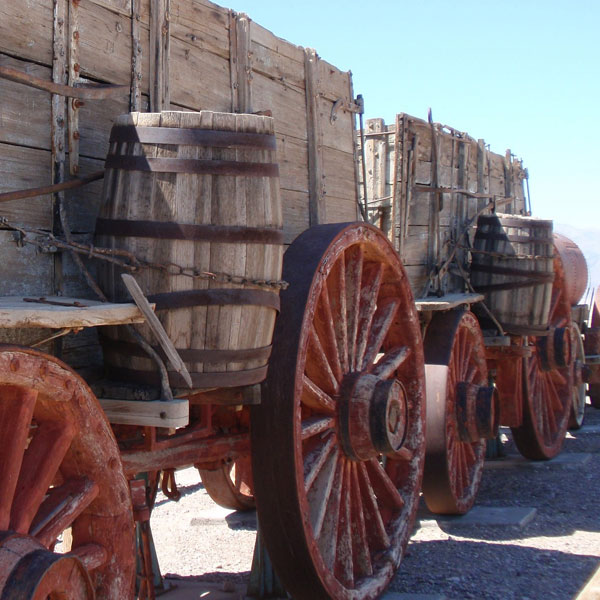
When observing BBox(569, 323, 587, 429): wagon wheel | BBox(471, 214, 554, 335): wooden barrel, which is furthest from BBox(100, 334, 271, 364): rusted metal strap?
BBox(569, 323, 587, 429): wagon wheel

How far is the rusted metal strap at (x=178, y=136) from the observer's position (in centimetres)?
263

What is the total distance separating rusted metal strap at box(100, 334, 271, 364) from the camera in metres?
2.62

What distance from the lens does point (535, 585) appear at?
13.5ft

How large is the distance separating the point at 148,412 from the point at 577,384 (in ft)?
20.5

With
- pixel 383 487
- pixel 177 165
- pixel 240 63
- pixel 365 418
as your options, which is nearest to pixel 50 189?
pixel 177 165

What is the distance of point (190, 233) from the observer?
259cm

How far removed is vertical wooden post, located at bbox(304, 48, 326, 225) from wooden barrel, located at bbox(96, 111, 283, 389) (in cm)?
139

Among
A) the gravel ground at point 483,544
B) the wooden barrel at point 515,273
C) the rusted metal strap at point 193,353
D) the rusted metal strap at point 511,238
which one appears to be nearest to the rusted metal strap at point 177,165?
the rusted metal strap at point 193,353

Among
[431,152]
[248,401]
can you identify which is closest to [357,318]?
[248,401]

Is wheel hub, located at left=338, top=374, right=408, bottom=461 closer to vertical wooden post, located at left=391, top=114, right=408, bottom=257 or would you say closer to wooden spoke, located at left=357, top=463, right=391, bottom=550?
wooden spoke, located at left=357, top=463, right=391, bottom=550

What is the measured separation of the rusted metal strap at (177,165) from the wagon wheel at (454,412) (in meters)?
2.68

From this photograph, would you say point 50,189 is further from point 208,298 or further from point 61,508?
point 61,508

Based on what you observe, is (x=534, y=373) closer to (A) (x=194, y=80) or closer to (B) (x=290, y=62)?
(B) (x=290, y=62)

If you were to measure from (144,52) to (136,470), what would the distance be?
1494 mm
